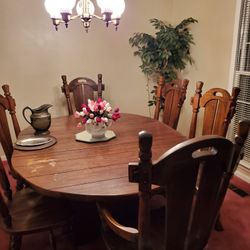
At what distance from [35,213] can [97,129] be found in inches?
27.0

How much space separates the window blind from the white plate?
2064 mm

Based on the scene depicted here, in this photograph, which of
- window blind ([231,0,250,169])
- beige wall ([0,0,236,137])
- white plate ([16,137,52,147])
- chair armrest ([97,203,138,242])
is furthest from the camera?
beige wall ([0,0,236,137])

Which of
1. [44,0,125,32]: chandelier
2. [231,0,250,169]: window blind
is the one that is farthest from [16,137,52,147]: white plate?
[231,0,250,169]: window blind

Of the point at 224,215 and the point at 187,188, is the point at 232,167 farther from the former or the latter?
the point at 224,215

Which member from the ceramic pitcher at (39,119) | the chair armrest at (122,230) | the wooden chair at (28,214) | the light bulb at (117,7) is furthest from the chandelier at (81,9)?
the chair armrest at (122,230)

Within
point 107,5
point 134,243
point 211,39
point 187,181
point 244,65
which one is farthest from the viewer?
point 211,39

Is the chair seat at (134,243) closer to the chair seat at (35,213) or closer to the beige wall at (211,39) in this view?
the chair seat at (35,213)

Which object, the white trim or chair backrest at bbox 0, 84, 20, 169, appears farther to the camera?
the white trim

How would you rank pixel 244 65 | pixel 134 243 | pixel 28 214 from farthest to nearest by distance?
pixel 244 65, pixel 28 214, pixel 134 243

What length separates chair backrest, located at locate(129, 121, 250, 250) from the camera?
814 millimetres

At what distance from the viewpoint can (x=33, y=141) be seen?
1843mm

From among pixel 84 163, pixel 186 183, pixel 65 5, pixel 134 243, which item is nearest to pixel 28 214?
pixel 84 163

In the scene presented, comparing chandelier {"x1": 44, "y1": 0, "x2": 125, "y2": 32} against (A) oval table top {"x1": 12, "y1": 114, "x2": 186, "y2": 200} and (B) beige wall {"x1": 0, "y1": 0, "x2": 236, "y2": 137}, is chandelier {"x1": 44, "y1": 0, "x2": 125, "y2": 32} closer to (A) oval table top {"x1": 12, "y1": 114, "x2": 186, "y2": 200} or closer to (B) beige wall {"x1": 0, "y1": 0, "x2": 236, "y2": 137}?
(A) oval table top {"x1": 12, "y1": 114, "x2": 186, "y2": 200}

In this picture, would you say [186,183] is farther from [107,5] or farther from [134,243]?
[107,5]
